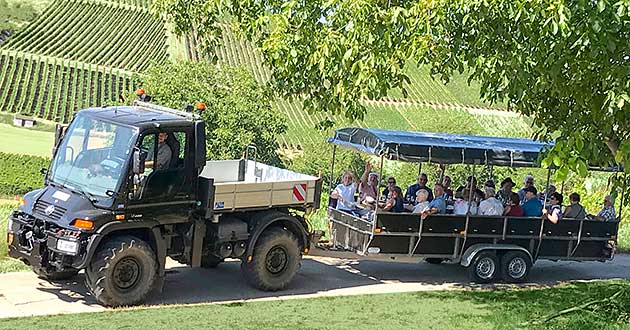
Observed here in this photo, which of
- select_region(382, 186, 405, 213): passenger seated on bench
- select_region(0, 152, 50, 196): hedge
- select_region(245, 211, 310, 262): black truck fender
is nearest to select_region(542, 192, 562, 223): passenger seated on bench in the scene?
select_region(382, 186, 405, 213): passenger seated on bench

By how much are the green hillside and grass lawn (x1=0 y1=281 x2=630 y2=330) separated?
46.4m

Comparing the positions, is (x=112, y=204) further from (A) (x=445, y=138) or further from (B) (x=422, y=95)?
(B) (x=422, y=95)

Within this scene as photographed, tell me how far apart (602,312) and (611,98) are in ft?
10.5

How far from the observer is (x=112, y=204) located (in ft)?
35.8

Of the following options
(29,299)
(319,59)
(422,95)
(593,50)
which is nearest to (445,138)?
(319,59)

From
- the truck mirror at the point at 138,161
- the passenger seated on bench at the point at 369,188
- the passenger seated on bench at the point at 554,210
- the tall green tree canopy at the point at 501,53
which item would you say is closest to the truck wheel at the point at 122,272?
the truck mirror at the point at 138,161

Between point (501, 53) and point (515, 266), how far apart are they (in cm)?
501

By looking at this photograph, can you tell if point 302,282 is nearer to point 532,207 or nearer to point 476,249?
point 476,249

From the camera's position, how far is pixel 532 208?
14492 millimetres

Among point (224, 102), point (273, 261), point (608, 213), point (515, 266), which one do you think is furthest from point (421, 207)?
point (224, 102)

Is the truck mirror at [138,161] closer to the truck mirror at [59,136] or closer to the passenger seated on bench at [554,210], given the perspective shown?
the truck mirror at [59,136]

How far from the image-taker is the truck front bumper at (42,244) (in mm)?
10617

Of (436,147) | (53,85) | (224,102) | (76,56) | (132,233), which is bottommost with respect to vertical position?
(132,233)

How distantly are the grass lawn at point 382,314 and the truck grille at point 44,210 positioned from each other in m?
1.24
